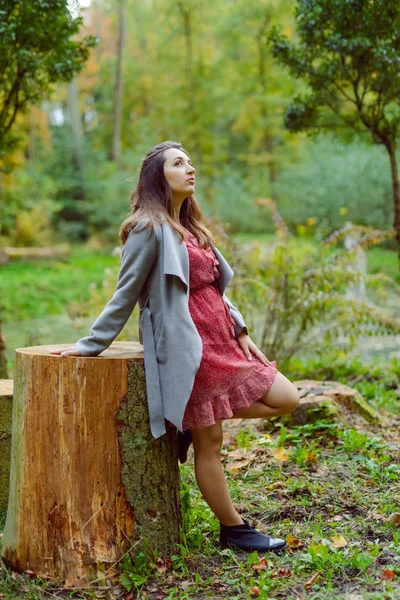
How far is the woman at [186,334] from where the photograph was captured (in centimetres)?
303

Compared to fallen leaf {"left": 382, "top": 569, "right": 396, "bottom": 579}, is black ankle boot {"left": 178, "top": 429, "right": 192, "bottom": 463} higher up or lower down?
higher up

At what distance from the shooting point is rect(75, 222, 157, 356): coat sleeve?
3076 millimetres

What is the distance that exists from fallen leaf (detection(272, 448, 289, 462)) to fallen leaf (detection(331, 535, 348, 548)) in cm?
117

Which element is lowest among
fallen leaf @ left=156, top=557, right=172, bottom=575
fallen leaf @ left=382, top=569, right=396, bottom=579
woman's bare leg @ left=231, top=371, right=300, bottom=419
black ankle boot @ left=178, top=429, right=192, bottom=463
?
fallen leaf @ left=156, top=557, right=172, bottom=575

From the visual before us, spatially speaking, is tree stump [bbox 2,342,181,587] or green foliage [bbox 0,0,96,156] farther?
green foliage [bbox 0,0,96,156]

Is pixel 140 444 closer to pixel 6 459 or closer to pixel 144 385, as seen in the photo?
pixel 144 385

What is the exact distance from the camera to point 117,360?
121 inches

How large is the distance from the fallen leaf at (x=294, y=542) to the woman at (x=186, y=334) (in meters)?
0.05

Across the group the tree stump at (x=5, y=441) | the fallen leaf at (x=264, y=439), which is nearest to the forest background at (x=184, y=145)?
the fallen leaf at (x=264, y=439)

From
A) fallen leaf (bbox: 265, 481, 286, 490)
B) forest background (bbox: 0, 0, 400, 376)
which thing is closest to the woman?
fallen leaf (bbox: 265, 481, 286, 490)

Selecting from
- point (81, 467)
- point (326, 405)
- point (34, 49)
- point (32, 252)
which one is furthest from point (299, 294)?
point (32, 252)

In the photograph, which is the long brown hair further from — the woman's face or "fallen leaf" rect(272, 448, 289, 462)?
"fallen leaf" rect(272, 448, 289, 462)

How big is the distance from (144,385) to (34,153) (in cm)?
2428

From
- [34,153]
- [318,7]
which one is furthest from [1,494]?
[34,153]
